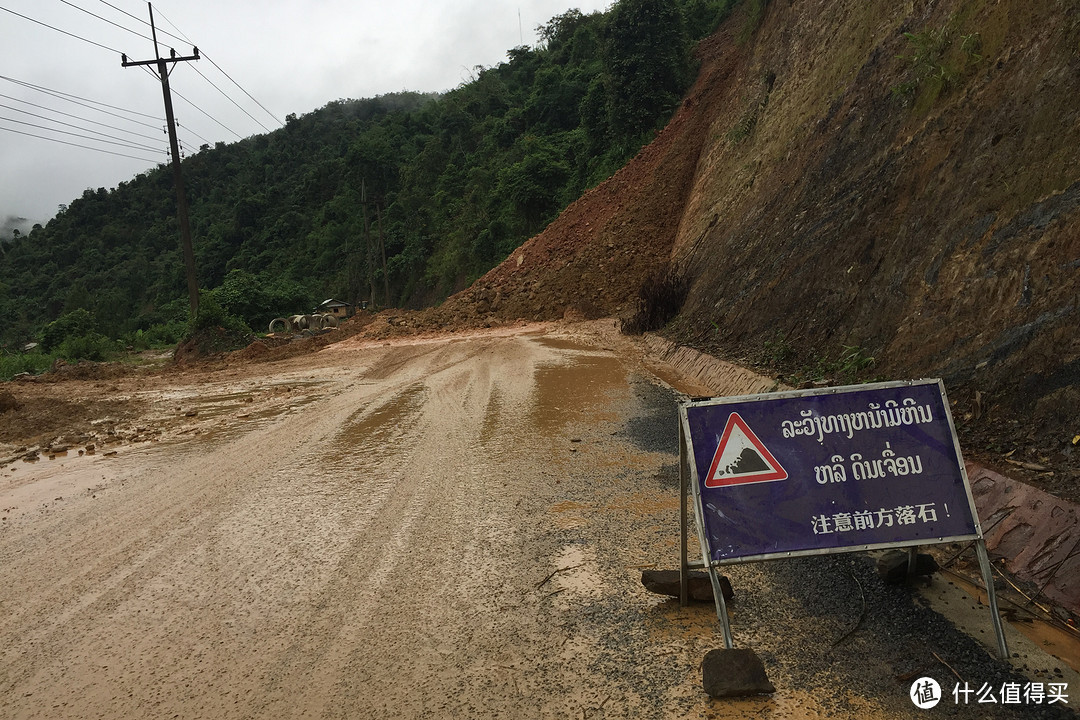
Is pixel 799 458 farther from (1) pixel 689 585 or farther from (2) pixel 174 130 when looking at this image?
(2) pixel 174 130

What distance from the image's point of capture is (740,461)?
3.35m

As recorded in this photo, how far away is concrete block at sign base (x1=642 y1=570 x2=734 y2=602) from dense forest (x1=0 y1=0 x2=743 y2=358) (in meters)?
24.3

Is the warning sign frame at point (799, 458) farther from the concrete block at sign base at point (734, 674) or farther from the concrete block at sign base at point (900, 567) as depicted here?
the concrete block at sign base at point (734, 674)

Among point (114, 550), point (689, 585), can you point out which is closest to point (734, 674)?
point (689, 585)

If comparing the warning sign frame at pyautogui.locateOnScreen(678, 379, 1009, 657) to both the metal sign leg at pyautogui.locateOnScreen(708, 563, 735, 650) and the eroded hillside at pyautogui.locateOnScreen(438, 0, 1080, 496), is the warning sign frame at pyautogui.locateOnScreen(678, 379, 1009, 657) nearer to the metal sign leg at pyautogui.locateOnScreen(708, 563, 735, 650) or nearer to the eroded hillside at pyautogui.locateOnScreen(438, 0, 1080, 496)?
the metal sign leg at pyautogui.locateOnScreen(708, 563, 735, 650)

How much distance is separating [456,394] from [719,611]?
7050 millimetres

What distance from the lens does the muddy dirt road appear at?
291 centimetres

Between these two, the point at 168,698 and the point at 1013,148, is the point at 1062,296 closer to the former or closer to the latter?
the point at 1013,148

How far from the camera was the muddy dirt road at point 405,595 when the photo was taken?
Result: 2.91 m

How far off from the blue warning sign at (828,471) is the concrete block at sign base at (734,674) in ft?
1.51

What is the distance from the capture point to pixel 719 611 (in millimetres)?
3047

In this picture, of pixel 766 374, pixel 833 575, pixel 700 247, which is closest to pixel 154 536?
pixel 833 575

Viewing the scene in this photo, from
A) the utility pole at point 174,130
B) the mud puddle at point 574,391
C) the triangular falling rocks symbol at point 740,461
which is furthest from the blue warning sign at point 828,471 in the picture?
the utility pole at point 174,130

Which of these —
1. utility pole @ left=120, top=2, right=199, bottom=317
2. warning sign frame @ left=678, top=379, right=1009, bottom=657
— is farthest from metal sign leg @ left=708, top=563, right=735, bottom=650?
utility pole @ left=120, top=2, right=199, bottom=317
